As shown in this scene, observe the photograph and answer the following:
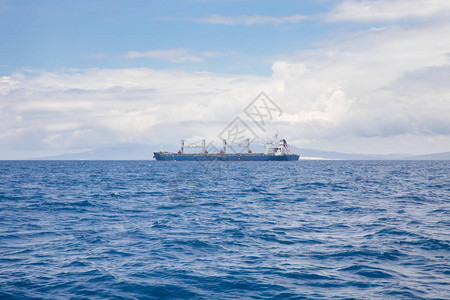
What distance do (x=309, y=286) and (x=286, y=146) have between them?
191 meters

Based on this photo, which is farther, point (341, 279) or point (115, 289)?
point (341, 279)

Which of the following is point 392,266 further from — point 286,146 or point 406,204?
point 286,146

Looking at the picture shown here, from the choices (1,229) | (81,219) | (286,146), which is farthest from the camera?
(286,146)

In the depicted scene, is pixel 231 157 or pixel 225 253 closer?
pixel 225 253

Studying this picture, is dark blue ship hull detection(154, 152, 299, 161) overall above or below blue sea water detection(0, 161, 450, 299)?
above

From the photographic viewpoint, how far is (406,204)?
1208 inches

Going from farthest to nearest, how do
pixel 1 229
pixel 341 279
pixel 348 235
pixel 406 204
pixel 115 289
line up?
1. pixel 406 204
2. pixel 1 229
3. pixel 348 235
4. pixel 341 279
5. pixel 115 289

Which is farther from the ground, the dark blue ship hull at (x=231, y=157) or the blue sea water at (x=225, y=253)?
the dark blue ship hull at (x=231, y=157)

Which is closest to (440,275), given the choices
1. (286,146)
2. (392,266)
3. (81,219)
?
(392,266)

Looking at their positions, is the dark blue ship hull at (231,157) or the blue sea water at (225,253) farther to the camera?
the dark blue ship hull at (231,157)

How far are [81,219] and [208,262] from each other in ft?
44.8

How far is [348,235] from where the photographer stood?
18766 mm

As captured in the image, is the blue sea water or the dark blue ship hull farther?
the dark blue ship hull

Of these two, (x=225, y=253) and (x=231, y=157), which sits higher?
(x=231, y=157)
